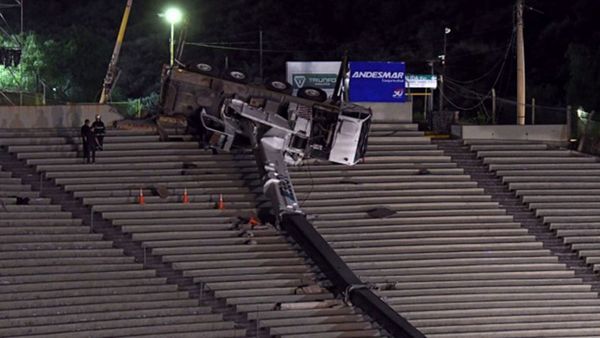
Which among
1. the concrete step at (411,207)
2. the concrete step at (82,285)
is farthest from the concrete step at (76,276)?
the concrete step at (411,207)

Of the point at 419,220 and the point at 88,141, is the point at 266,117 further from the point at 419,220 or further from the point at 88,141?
the point at 419,220

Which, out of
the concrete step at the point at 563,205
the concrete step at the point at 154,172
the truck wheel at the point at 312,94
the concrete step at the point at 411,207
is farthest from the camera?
the truck wheel at the point at 312,94

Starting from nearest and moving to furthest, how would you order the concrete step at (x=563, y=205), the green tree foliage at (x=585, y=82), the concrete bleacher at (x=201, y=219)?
the concrete bleacher at (x=201, y=219) → the concrete step at (x=563, y=205) → the green tree foliage at (x=585, y=82)

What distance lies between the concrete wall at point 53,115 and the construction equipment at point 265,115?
1.41 meters

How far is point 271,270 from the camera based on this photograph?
29047 millimetres

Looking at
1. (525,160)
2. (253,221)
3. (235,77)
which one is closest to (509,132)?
(525,160)

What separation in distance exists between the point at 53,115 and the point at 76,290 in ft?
26.2

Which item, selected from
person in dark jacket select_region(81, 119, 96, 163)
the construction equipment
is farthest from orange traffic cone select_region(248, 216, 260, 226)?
person in dark jacket select_region(81, 119, 96, 163)

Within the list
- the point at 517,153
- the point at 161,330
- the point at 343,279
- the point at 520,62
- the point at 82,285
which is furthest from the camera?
the point at 520,62

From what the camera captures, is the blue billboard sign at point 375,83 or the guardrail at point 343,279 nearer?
the guardrail at point 343,279

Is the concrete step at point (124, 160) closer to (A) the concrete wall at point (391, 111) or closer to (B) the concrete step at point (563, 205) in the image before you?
(A) the concrete wall at point (391, 111)

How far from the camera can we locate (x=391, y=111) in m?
36.3

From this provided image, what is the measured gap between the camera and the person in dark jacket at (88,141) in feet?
103

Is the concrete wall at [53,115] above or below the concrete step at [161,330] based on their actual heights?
above
